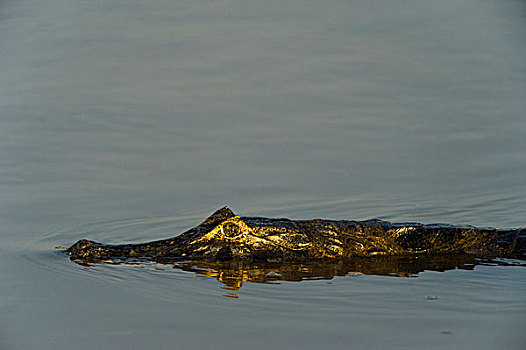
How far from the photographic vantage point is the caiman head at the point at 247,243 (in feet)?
16.9

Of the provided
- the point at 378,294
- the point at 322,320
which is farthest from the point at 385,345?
the point at 378,294

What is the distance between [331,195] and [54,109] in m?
3.91

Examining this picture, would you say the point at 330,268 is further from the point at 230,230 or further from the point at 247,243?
the point at 230,230

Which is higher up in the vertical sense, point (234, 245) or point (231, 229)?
point (231, 229)

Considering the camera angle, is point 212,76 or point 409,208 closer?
point 409,208

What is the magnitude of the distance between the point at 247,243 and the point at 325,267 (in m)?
0.57

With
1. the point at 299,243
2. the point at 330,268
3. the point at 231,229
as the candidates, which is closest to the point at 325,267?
the point at 330,268

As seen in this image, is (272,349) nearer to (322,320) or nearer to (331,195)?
(322,320)

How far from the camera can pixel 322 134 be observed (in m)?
8.05

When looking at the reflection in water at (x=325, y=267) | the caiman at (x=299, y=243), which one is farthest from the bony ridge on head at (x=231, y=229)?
the reflection in water at (x=325, y=267)

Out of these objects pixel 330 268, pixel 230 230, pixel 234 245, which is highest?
pixel 230 230

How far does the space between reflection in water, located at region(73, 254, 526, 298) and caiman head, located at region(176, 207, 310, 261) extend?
6cm

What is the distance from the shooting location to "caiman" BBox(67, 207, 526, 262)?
5.16m

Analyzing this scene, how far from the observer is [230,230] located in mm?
5148
